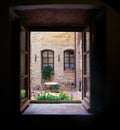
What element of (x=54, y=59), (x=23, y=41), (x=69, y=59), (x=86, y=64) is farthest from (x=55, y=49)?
(x=23, y=41)

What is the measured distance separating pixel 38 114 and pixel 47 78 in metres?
9.76

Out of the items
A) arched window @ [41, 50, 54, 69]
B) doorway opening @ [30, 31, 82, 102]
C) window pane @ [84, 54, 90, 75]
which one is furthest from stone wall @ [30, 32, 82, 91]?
window pane @ [84, 54, 90, 75]

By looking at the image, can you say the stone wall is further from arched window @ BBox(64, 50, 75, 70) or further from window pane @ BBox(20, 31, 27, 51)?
window pane @ BBox(20, 31, 27, 51)

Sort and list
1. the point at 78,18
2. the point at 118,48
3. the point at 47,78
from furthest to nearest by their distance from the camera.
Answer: the point at 47,78, the point at 78,18, the point at 118,48

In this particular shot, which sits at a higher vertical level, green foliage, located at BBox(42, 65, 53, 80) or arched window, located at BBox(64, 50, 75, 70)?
arched window, located at BBox(64, 50, 75, 70)

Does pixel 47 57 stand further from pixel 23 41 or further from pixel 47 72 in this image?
pixel 23 41

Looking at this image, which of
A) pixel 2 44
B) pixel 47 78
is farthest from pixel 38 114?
pixel 47 78

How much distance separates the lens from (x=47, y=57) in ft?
45.6

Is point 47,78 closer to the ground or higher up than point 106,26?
closer to the ground

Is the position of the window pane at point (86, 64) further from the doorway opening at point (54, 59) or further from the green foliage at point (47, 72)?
the green foliage at point (47, 72)

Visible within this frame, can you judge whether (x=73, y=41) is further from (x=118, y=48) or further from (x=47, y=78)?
(x=118, y=48)

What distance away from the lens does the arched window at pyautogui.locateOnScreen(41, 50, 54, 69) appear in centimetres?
1382

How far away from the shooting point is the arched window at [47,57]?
1382 centimetres

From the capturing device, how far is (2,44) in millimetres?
3439
